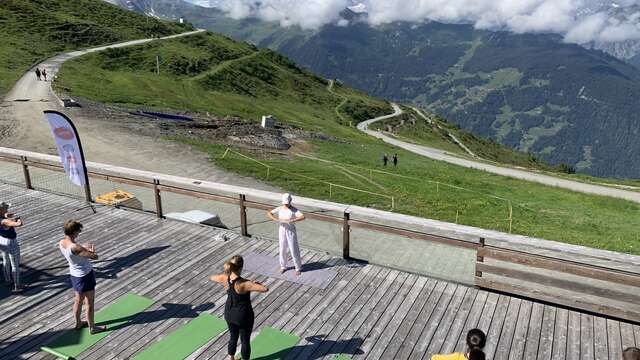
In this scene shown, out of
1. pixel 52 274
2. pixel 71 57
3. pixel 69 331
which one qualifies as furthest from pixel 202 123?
pixel 71 57

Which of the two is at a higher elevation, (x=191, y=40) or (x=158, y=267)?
(x=191, y=40)

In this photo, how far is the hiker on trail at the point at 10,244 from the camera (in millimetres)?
9758

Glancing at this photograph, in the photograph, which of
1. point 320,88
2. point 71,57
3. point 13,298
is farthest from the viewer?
point 320,88

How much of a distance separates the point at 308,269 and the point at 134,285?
4020mm

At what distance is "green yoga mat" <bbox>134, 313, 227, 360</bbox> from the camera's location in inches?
335

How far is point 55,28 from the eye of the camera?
92375 mm

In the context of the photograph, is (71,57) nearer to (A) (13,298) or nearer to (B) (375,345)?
(A) (13,298)

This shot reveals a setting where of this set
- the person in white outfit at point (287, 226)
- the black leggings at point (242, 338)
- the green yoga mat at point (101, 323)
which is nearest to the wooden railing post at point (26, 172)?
the green yoga mat at point (101, 323)

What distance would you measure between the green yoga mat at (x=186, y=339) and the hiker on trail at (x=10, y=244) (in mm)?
3900

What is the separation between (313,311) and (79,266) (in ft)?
14.9

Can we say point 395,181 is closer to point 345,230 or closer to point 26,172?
point 345,230

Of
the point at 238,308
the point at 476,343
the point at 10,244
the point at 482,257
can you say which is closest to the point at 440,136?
the point at 482,257

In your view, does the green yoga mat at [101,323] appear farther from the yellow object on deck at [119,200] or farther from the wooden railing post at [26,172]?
the wooden railing post at [26,172]

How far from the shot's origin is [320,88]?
410ft
